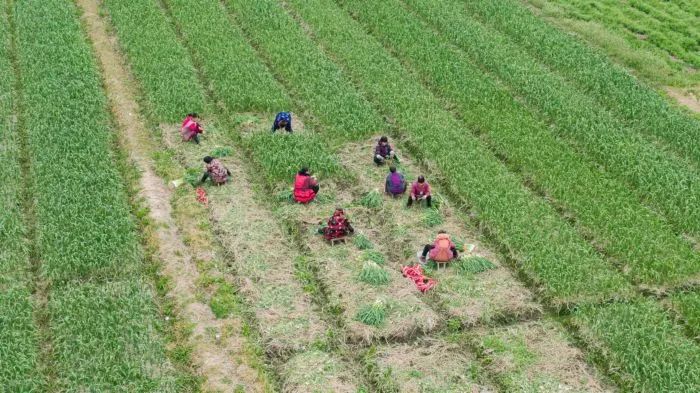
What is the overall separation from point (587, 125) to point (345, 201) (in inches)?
311

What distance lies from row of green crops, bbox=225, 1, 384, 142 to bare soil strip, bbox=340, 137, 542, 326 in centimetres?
183

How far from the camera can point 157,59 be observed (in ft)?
82.5

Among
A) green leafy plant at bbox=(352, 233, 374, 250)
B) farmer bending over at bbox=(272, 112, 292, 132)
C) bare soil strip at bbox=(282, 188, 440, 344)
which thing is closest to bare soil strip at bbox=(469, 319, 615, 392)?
bare soil strip at bbox=(282, 188, 440, 344)

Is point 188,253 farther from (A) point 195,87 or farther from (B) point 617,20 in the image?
(B) point 617,20

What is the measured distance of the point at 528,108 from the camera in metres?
23.7

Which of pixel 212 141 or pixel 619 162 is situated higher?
pixel 619 162

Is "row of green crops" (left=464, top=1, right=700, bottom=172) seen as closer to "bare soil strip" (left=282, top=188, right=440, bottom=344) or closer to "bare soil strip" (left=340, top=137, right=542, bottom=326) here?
"bare soil strip" (left=340, top=137, right=542, bottom=326)

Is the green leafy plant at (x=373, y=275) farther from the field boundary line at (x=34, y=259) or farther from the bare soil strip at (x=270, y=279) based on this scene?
the field boundary line at (x=34, y=259)

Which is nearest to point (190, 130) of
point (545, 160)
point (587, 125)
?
point (545, 160)

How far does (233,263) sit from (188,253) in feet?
3.72

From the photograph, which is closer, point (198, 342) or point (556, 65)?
point (198, 342)

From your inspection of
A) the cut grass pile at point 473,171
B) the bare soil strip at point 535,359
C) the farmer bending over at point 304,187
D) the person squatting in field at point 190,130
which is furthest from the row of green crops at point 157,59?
the bare soil strip at point 535,359

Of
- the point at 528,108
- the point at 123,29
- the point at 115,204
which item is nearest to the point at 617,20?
the point at 528,108

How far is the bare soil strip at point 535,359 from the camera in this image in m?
14.2
